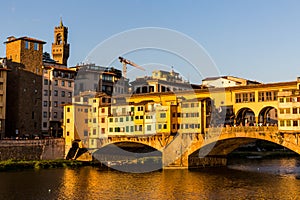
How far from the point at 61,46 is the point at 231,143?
70841 millimetres

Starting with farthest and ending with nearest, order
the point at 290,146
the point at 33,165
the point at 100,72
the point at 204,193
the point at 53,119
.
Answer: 1. the point at 100,72
2. the point at 53,119
3. the point at 33,165
4. the point at 290,146
5. the point at 204,193

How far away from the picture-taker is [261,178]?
6059 cm

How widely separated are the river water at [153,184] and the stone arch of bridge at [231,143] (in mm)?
4159

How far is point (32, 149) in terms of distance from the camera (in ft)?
257

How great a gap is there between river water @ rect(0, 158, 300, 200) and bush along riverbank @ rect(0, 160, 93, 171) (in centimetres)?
286

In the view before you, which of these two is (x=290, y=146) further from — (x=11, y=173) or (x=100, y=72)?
(x=100, y=72)

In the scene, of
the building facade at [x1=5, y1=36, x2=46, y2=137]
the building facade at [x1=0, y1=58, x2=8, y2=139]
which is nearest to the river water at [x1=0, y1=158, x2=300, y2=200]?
the building facade at [x1=0, y1=58, x2=8, y2=139]

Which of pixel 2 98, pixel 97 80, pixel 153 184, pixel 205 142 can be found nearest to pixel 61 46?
pixel 97 80

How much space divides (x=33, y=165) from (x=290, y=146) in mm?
43091

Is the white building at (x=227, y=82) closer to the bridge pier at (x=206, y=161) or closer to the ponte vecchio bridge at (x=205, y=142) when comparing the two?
the bridge pier at (x=206, y=161)

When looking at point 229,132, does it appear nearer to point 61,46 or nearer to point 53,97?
point 53,97

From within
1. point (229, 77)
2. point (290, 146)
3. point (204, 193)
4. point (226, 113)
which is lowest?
point (204, 193)

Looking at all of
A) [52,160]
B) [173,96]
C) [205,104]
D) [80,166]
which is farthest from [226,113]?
[52,160]

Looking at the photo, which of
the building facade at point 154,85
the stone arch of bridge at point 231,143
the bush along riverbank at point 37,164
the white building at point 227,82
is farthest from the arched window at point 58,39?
the stone arch of bridge at point 231,143
